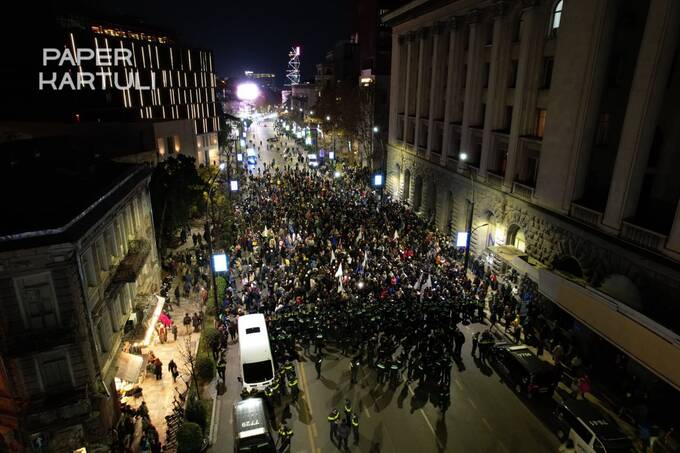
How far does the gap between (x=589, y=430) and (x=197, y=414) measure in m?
14.0

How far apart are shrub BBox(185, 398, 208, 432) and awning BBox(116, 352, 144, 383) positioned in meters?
3.71

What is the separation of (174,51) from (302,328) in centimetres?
6785

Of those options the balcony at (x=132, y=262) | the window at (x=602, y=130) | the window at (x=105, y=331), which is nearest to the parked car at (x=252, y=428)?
the window at (x=105, y=331)

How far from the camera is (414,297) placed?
2519 centimetres

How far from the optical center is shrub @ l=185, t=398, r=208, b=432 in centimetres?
1647

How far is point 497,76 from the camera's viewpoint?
32094mm

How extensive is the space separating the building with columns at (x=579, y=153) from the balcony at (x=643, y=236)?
0.06m

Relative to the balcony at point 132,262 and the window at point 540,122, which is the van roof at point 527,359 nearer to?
the window at point 540,122

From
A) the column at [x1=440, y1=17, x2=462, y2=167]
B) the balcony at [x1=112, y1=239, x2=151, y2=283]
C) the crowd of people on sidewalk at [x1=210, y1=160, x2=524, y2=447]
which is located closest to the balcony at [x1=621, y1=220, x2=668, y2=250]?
the crowd of people on sidewalk at [x1=210, y1=160, x2=524, y2=447]

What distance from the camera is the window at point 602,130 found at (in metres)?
23.9

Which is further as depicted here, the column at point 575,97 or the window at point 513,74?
the window at point 513,74

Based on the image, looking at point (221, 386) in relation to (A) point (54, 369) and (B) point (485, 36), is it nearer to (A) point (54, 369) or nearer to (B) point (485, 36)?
(A) point (54, 369)

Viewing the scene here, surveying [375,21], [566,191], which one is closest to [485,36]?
[566,191]

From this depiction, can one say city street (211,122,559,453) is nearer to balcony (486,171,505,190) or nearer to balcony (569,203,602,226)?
balcony (569,203,602,226)
